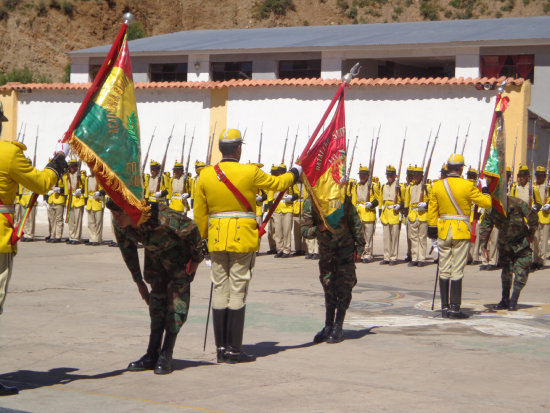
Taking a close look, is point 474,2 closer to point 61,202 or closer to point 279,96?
point 279,96

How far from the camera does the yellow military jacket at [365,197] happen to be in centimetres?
1870

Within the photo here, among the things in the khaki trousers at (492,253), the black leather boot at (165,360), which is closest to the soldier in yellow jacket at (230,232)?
the black leather boot at (165,360)

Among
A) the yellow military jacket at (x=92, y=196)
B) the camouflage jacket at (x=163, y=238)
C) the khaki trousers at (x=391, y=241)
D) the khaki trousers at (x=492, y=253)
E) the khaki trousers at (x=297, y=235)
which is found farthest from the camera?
the yellow military jacket at (x=92, y=196)

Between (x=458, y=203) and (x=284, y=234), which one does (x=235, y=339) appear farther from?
(x=284, y=234)

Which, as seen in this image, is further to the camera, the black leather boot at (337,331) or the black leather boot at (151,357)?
the black leather boot at (337,331)

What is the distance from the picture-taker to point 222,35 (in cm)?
3672

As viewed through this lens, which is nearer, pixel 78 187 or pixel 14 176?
pixel 14 176

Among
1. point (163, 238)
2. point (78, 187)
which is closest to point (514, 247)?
point (163, 238)

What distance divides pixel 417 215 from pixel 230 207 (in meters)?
10.5

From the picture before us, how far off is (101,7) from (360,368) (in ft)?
164

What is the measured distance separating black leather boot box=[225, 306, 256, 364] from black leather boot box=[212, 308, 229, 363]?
0.06m

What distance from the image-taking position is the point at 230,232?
8.08 m

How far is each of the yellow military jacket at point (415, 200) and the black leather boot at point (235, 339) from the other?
1032cm

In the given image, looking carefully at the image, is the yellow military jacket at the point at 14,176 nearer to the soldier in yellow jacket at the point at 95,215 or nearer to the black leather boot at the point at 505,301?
the black leather boot at the point at 505,301
